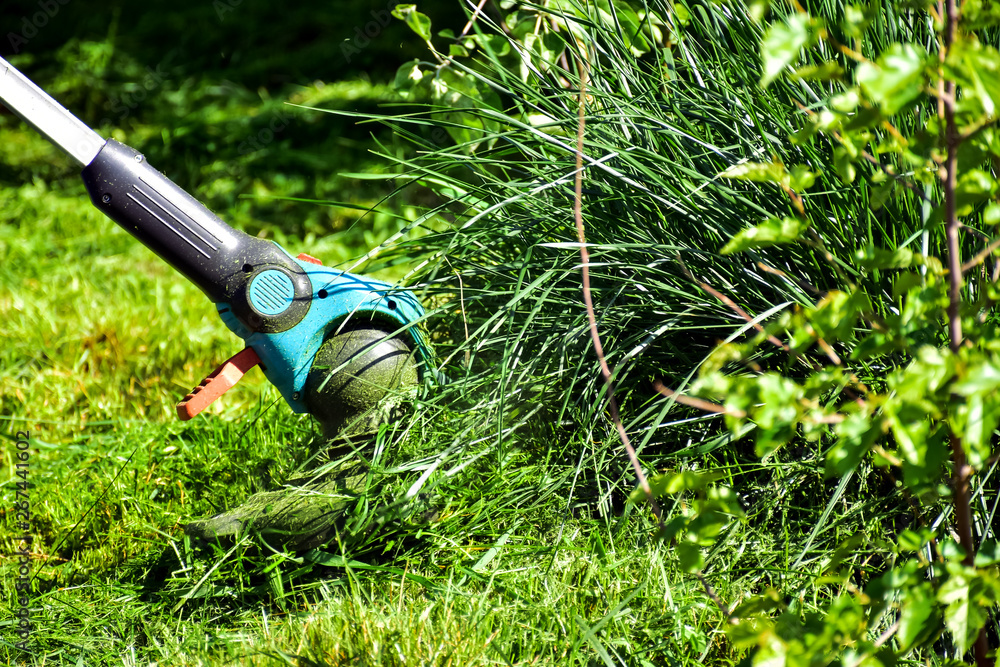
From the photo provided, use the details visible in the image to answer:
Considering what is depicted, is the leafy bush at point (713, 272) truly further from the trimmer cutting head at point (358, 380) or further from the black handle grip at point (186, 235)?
the black handle grip at point (186, 235)

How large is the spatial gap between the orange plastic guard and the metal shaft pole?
0.43m

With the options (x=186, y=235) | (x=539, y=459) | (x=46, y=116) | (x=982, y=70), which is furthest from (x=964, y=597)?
(x=46, y=116)

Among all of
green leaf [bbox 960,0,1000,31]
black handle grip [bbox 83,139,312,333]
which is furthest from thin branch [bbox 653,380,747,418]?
black handle grip [bbox 83,139,312,333]

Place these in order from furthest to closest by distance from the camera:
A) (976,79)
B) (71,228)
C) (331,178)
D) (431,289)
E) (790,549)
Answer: (331,178)
(71,228)
(431,289)
(790,549)
(976,79)

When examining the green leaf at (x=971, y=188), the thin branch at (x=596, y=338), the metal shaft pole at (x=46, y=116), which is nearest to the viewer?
the green leaf at (x=971, y=188)

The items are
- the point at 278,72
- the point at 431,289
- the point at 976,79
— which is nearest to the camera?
the point at 976,79

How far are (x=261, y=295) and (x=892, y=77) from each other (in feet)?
3.58

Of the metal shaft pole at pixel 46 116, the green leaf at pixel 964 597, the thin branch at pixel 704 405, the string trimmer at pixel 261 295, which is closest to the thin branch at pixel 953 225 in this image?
the green leaf at pixel 964 597

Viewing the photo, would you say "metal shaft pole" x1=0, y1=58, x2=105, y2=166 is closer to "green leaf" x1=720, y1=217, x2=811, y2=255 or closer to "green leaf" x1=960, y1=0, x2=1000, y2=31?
"green leaf" x1=720, y1=217, x2=811, y2=255

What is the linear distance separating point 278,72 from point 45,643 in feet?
12.7

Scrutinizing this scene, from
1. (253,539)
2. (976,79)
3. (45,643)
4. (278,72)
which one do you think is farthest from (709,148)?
(278,72)

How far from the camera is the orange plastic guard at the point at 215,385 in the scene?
145 centimetres

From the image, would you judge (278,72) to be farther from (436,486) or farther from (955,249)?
(955,249)

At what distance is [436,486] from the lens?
141cm
